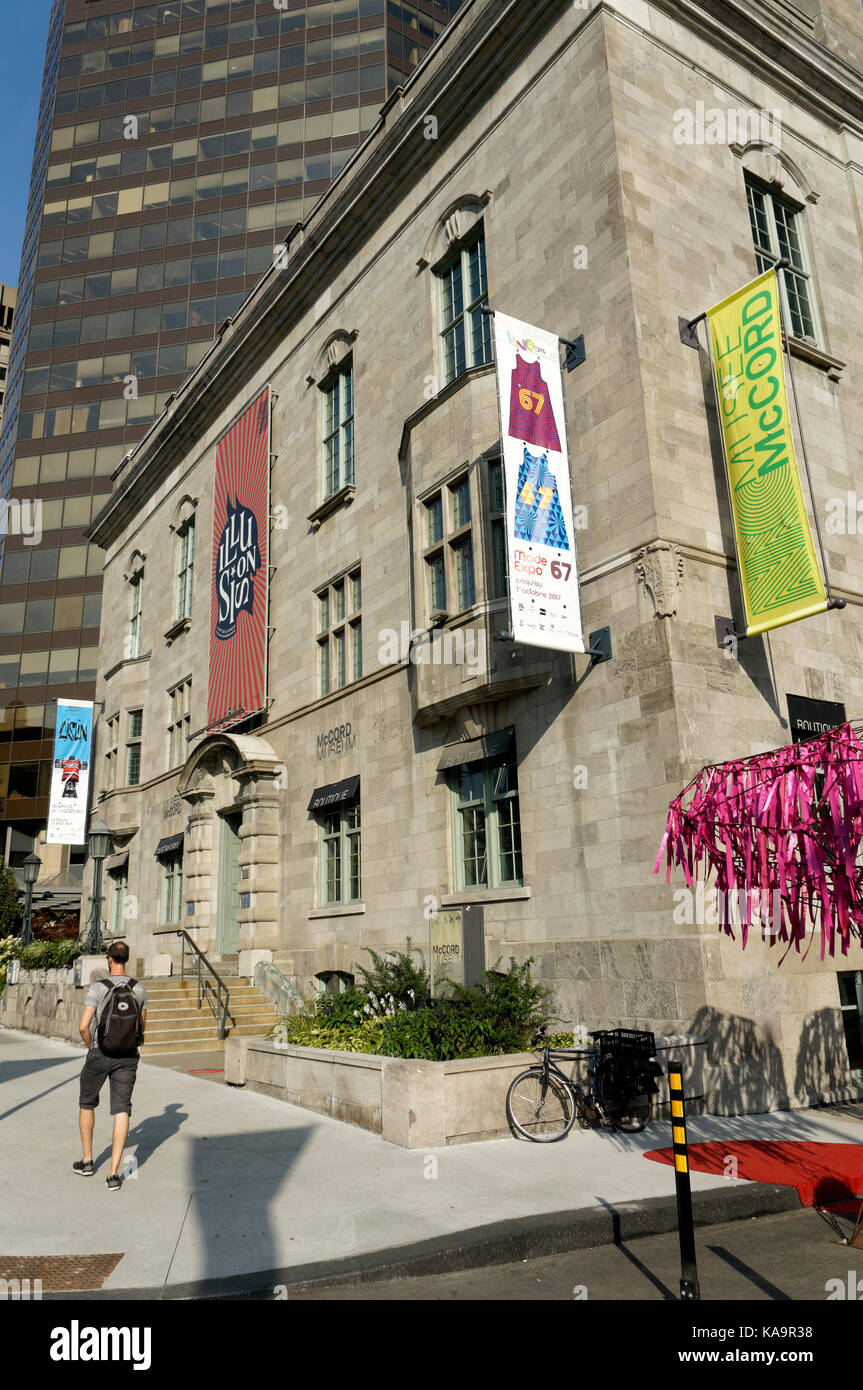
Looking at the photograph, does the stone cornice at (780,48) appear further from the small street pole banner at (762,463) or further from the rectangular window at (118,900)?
the rectangular window at (118,900)

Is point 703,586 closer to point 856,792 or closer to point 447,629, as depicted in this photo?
point 447,629

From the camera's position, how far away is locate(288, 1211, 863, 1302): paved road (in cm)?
591

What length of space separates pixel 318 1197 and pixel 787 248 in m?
17.7

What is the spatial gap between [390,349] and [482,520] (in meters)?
7.06

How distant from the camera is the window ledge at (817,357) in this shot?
16547 millimetres

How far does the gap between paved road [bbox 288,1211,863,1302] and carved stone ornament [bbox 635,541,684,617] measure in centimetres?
778

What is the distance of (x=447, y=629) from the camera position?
16.3m

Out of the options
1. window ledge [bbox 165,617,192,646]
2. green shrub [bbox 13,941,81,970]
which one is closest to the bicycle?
green shrub [bbox 13,941,81,970]

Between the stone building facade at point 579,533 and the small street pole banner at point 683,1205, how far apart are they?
5818mm

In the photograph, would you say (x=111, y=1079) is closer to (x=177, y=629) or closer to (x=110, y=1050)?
(x=110, y=1050)

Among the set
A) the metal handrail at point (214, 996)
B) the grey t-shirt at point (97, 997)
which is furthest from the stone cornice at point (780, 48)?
the metal handrail at point (214, 996)

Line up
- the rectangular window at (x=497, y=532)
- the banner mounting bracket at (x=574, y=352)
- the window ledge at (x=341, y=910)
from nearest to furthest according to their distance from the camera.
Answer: the banner mounting bracket at (x=574, y=352) < the rectangular window at (x=497, y=532) < the window ledge at (x=341, y=910)

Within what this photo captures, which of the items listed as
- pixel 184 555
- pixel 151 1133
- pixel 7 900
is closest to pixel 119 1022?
pixel 151 1133

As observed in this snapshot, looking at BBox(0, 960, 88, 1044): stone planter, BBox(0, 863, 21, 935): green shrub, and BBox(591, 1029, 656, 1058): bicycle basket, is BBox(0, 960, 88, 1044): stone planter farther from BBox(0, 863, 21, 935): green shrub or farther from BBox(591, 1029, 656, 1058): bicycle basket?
BBox(0, 863, 21, 935): green shrub
